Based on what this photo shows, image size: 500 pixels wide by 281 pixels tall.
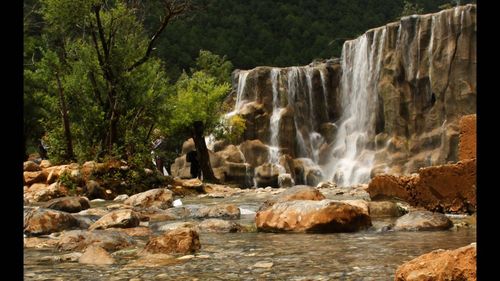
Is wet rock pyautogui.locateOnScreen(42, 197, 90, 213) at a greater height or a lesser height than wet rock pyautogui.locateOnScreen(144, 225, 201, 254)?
lesser

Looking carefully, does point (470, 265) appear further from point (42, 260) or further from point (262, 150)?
point (262, 150)

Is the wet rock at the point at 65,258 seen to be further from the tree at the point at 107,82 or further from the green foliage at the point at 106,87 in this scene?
the tree at the point at 107,82

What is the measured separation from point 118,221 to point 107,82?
1399cm

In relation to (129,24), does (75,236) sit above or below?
below

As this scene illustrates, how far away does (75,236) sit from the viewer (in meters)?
7.22

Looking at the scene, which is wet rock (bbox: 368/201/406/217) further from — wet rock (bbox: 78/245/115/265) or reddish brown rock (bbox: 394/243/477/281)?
reddish brown rock (bbox: 394/243/477/281)

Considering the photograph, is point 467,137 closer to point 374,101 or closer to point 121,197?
point 121,197

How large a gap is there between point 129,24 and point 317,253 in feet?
60.6

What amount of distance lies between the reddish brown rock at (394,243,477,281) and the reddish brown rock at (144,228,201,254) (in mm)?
2972

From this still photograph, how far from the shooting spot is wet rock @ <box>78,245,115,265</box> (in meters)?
5.86

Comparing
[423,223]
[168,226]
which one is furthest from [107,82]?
[423,223]

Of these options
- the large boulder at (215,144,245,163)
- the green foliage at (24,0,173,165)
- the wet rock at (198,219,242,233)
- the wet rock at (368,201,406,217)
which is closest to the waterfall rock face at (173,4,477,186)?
the large boulder at (215,144,245,163)
